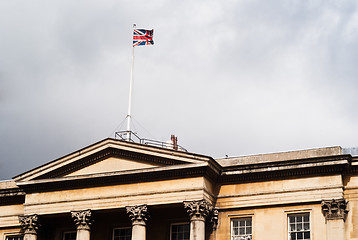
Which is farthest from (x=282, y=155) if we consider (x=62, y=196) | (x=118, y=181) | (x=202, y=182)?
(x=62, y=196)

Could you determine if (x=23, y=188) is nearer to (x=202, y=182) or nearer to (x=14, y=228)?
(x=14, y=228)

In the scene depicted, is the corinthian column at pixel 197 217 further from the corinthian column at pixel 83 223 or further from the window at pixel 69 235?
the window at pixel 69 235

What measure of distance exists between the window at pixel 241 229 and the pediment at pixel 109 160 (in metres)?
4.03

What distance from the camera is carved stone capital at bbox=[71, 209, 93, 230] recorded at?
41.3 meters

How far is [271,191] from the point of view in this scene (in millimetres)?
39438

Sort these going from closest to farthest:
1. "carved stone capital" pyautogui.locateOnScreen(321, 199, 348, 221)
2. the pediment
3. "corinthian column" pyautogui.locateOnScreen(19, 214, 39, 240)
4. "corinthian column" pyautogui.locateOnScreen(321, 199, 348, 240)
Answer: "corinthian column" pyautogui.locateOnScreen(321, 199, 348, 240), "carved stone capital" pyautogui.locateOnScreen(321, 199, 348, 221), the pediment, "corinthian column" pyautogui.locateOnScreen(19, 214, 39, 240)

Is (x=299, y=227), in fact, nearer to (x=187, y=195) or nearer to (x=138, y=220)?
(x=187, y=195)

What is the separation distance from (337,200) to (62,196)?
50.0 feet

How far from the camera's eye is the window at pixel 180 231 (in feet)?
134

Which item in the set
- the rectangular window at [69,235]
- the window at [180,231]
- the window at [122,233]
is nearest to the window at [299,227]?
the window at [180,231]

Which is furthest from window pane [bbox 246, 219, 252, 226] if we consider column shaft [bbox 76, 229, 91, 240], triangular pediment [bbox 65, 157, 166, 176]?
column shaft [bbox 76, 229, 91, 240]

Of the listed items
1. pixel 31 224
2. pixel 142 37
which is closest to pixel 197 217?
pixel 31 224

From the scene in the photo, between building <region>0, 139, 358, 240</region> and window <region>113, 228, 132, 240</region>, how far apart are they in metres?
0.06

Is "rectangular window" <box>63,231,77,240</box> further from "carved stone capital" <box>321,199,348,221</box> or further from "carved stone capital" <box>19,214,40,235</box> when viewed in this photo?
"carved stone capital" <box>321,199,348,221</box>
